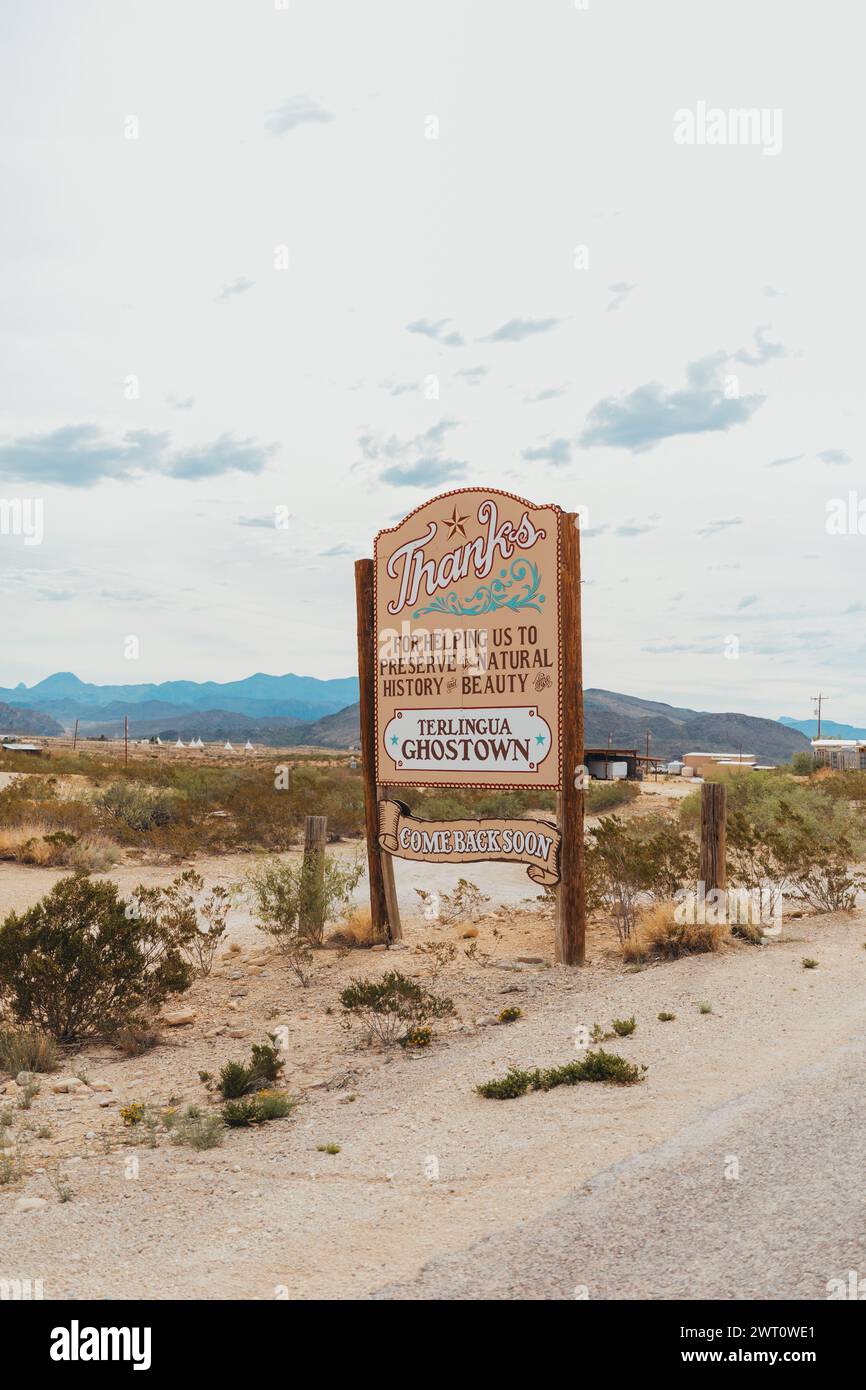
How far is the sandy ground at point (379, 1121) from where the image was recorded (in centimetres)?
474

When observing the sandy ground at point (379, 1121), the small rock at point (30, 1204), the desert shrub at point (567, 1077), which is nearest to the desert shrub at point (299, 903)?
the sandy ground at point (379, 1121)

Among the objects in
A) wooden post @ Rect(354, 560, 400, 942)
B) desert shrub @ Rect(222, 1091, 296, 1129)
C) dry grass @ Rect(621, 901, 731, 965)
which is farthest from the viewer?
wooden post @ Rect(354, 560, 400, 942)

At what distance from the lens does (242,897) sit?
16.9m

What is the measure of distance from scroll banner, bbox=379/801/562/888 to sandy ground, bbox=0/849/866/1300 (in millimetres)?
1189

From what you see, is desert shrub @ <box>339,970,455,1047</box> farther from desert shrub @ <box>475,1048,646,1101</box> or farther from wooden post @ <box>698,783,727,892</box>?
wooden post @ <box>698,783,727,892</box>

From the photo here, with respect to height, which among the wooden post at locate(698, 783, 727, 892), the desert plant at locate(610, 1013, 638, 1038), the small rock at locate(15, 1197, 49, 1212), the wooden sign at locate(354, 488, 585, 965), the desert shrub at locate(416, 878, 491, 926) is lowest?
the desert shrub at locate(416, 878, 491, 926)

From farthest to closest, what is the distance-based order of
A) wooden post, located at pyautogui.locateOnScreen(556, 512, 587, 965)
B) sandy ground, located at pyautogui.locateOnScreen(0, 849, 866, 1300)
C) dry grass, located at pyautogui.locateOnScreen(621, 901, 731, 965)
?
dry grass, located at pyautogui.locateOnScreen(621, 901, 731, 965) < wooden post, located at pyautogui.locateOnScreen(556, 512, 587, 965) < sandy ground, located at pyautogui.locateOnScreen(0, 849, 866, 1300)

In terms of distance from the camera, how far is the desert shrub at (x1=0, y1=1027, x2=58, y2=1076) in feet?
27.1

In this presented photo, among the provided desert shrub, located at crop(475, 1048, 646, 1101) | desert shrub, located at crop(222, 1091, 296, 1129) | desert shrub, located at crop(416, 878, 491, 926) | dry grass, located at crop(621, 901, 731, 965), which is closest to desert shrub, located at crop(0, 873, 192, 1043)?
desert shrub, located at crop(222, 1091, 296, 1129)

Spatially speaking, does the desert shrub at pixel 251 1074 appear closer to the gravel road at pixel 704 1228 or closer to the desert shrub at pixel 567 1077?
the desert shrub at pixel 567 1077

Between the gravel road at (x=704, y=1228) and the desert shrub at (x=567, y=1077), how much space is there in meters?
1.27

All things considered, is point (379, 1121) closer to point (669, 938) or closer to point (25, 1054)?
point (25, 1054)
